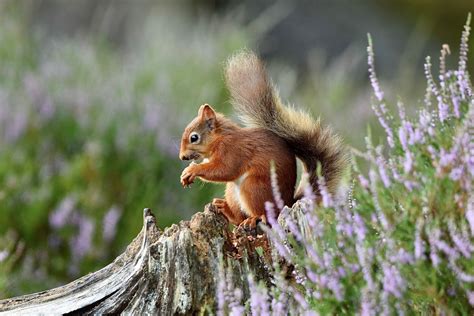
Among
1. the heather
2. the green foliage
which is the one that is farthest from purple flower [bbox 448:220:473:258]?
the green foliage

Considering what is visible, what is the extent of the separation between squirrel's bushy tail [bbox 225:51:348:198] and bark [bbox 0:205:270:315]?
37 centimetres

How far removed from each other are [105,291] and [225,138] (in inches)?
23.7

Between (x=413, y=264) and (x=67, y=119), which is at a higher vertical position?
(x=67, y=119)

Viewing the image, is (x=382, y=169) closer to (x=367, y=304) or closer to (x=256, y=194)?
(x=367, y=304)

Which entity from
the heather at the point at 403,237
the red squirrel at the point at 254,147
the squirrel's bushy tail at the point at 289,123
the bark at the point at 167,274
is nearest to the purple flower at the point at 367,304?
the heather at the point at 403,237

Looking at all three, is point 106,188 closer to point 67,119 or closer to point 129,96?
point 67,119

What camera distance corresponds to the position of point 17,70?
615 cm

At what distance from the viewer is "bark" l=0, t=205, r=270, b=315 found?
2385 millimetres

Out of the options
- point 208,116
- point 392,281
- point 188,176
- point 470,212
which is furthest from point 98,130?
point 470,212

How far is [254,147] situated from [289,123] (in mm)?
135

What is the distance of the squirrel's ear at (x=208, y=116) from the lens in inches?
110

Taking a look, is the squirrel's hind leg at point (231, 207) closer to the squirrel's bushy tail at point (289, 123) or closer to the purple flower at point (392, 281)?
the squirrel's bushy tail at point (289, 123)

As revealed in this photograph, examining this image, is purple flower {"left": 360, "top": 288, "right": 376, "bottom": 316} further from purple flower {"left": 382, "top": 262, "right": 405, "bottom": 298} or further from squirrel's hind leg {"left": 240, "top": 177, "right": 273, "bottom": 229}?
squirrel's hind leg {"left": 240, "top": 177, "right": 273, "bottom": 229}

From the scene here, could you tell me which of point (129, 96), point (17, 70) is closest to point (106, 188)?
point (129, 96)
